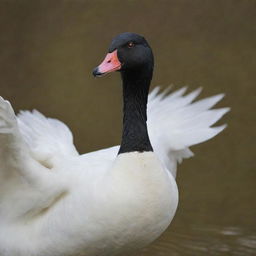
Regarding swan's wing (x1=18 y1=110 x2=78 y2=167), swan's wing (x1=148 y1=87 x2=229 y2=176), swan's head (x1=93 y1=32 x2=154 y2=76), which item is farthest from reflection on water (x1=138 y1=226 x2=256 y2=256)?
swan's head (x1=93 y1=32 x2=154 y2=76)

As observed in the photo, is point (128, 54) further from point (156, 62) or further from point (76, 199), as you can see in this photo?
point (156, 62)

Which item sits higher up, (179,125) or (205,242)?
(179,125)

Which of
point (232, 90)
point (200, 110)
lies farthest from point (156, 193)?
point (232, 90)

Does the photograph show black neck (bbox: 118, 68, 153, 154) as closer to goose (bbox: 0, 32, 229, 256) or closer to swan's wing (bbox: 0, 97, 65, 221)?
goose (bbox: 0, 32, 229, 256)

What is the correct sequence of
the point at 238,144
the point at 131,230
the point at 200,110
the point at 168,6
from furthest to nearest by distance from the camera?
the point at 168,6
the point at 238,144
the point at 200,110
the point at 131,230

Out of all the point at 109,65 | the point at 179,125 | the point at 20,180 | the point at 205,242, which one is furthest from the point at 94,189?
the point at 205,242

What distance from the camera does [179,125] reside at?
4.85 meters

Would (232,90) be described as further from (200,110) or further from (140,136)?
(140,136)

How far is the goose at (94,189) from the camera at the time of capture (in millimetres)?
3799

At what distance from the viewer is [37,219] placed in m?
4.13

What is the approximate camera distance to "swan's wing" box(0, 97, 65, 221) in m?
3.74

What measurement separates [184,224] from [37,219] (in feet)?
5.76

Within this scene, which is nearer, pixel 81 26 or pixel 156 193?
pixel 156 193

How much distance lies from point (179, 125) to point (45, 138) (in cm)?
82
